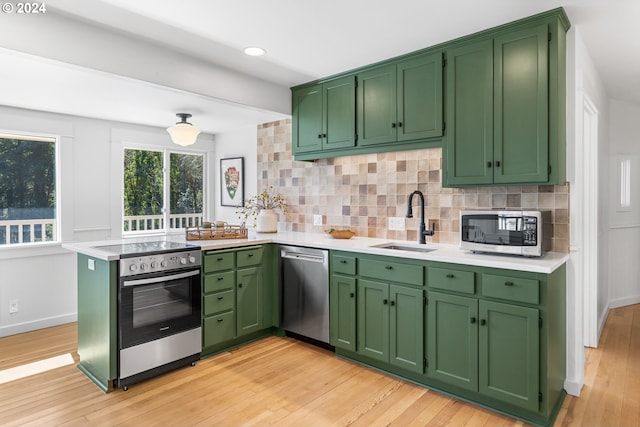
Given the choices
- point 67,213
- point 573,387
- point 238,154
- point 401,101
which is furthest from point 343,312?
Answer: point 67,213

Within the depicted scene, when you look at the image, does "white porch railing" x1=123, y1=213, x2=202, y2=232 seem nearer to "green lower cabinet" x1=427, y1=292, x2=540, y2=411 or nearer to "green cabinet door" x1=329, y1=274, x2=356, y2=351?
"green cabinet door" x1=329, y1=274, x2=356, y2=351

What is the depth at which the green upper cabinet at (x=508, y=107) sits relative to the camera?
7.88 ft

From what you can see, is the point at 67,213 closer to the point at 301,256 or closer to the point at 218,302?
the point at 218,302

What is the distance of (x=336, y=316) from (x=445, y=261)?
1.10 metres

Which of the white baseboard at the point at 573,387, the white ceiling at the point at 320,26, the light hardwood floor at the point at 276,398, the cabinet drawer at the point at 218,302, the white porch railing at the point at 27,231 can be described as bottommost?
the light hardwood floor at the point at 276,398

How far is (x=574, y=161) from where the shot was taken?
253 cm

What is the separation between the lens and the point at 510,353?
2312 mm

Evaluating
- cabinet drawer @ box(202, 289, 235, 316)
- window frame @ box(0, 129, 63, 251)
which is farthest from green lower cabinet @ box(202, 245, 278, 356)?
window frame @ box(0, 129, 63, 251)

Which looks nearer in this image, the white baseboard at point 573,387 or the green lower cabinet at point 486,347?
the green lower cabinet at point 486,347

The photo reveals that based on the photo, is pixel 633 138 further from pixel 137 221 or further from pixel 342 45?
pixel 137 221

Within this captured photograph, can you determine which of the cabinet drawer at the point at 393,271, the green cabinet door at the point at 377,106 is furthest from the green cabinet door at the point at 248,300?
the green cabinet door at the point at 377,106

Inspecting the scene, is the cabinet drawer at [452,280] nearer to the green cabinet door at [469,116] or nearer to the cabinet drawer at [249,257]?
the green cabinet door at [469,116]

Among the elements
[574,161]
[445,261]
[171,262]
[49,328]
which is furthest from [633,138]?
[49,328]

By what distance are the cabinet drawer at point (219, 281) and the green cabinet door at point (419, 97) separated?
183cm
